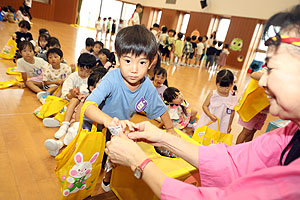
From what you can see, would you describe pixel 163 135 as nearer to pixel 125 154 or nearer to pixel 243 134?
pixel 125 154

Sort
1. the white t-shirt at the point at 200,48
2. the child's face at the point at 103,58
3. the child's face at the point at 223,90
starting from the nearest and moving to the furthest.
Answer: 1. the child's face at the point at 223,90
2. the child's face at the point at 103,58
3. the white t-shirt at the point at 200,48

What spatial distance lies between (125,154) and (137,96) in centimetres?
65

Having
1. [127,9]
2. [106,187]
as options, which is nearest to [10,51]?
[106,187]

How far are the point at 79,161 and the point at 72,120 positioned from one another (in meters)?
1.43

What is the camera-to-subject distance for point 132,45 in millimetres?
1384

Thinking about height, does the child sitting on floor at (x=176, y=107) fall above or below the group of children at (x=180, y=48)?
below

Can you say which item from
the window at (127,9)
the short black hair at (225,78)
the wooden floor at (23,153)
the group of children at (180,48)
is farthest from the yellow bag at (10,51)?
the window at (127,9)

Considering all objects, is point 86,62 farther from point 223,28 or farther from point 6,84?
point 223,28

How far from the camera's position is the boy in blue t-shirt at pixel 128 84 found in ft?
4.49

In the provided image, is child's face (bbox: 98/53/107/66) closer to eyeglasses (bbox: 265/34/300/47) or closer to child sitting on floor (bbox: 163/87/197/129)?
child sitting on floor (bbox: 163/87/197/129)

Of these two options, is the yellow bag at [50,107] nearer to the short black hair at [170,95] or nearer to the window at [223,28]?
the short black hair at [170,95]

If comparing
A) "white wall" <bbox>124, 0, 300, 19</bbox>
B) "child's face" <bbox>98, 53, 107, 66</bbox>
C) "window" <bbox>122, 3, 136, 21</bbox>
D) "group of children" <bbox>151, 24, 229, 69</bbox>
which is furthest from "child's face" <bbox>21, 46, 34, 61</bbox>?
"window" <bbox>122, 3, 136, 21</bbox>

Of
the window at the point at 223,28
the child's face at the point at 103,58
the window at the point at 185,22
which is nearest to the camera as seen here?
the child's face at the point at 103,58

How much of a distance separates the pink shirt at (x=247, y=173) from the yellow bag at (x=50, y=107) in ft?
7.42
